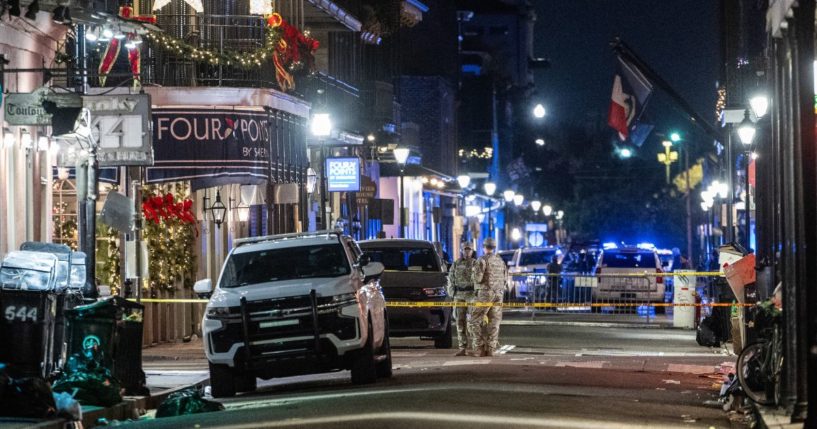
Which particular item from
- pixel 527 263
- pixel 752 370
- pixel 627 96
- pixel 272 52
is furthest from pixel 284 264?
pixel 527 263

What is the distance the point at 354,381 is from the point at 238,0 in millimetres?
17163

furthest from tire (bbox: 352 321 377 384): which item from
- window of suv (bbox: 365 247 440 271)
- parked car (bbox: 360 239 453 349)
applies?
window of suv (bbox: 365 247 440 271)

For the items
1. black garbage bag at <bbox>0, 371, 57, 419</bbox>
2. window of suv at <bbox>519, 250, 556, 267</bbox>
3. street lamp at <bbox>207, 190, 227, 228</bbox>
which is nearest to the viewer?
black garbage bag at <bbox>0, 371, 57, 419</bbox>

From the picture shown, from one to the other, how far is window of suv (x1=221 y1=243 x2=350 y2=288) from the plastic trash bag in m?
4.75

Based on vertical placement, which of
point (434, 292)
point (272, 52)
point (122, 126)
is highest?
point (272, 52)

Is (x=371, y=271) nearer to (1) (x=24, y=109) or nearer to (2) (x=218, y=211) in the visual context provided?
(1) (x=24, y=109)

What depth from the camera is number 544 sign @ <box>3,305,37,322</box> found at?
18000mm

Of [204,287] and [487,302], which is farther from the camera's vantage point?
[487,302]

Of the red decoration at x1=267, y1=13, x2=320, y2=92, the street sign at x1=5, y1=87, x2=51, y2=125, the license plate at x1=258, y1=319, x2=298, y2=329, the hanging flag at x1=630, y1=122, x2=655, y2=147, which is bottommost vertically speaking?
the license plate at x1=258, y1=319, x2=298, y2=329

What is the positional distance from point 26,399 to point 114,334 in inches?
118

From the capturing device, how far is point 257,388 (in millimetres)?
21312

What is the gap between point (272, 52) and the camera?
3372 centimetres

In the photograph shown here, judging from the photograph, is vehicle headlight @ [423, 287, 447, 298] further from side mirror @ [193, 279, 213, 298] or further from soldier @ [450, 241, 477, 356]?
side mirror @ [193, 279, 213, 298]

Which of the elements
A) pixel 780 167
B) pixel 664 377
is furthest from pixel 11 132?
pixel 780 167
